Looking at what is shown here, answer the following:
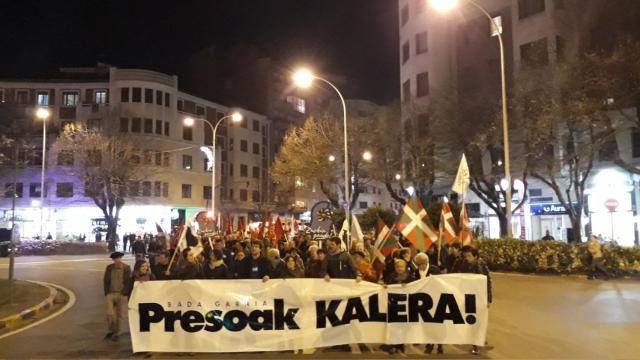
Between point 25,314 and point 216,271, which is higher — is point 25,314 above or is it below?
below

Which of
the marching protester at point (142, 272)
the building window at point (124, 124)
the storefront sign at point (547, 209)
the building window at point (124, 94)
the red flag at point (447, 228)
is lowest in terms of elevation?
the marching protester at point (142, 272)

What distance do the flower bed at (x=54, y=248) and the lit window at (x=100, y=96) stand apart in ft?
66.7

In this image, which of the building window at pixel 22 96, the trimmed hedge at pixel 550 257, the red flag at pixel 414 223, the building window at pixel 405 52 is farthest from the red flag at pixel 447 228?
the building window at pixel 22 96

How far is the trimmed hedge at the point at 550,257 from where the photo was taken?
20.2 m

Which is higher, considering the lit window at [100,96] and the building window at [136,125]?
the lit window at [100,96]

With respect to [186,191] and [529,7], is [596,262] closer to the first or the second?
[529,7]

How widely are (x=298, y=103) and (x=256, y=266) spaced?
72.9 m

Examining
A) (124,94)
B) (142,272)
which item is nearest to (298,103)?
(124,94)

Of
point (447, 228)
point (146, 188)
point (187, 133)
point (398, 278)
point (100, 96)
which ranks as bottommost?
point (398, 278)

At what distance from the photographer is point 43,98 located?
59469 mm

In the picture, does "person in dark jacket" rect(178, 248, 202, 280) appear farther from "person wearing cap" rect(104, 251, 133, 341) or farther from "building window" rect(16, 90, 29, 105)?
"building window" rect(16, 90, 29, 105)

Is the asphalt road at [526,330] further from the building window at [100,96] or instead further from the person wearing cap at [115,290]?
the building window at [100,96]

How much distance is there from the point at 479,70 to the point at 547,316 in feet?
105

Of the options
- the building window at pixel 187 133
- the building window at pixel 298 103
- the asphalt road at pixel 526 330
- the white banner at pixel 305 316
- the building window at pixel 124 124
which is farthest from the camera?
the building window at pixel 298 103
